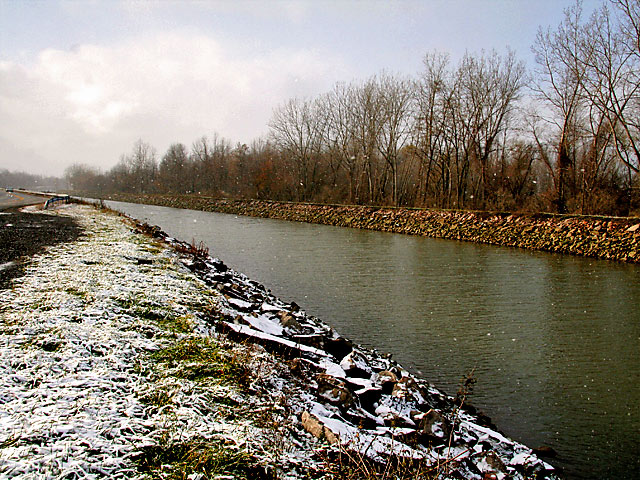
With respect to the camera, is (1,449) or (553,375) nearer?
(1,449)

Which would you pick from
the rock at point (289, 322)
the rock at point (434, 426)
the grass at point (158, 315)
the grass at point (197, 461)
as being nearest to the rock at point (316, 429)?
the grass at point (197, 461)

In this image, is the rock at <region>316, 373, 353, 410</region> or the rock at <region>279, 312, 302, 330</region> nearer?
the rock at <region>316, 373, 353, 410</region>

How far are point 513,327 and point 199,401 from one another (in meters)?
6.62

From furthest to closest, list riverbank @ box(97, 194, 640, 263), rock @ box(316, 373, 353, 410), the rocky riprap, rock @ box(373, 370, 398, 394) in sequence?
riverbank @ box(97, 194, 640, 263) < rock @ box(373, 370, 398, 394) < rock @ box(316, 373, 353, 410) < the rocky riprap

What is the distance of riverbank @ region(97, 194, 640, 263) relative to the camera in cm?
1639

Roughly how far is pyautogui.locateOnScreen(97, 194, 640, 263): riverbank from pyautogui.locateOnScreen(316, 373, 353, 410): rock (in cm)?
1652

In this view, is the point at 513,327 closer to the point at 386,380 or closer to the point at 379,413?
the point at 386,380

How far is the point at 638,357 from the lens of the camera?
6469mm

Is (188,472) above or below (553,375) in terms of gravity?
above

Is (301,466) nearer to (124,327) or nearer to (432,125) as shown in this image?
(124,327)

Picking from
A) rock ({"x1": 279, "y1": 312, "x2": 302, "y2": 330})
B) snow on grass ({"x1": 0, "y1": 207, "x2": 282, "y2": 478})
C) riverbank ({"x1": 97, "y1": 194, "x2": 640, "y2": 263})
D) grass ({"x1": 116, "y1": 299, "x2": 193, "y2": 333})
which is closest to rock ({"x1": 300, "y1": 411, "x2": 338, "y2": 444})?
snow on grass ({"x1": 0, "y1": 207, "x2": 282, "y2": 478})

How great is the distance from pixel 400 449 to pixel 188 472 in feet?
5.19

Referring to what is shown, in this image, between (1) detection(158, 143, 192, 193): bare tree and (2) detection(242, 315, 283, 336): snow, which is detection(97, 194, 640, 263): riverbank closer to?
(2) detection(242, 315, 283, 336): snow

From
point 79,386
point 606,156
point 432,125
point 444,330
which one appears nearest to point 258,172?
point 432,125
